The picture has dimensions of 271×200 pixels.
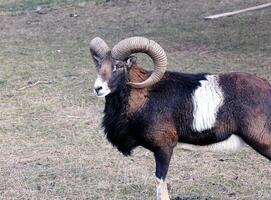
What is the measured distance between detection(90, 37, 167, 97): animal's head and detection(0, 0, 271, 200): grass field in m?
1.34

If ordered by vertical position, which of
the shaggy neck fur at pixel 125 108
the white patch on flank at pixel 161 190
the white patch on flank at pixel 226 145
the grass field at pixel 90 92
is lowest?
the grass field at pixel 90 92

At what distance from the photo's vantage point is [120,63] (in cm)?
656

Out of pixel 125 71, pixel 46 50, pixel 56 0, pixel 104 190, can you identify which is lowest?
pixel 56 0

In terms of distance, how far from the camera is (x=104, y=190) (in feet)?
24.3

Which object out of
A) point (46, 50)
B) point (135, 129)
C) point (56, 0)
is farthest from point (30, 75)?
point (56, 0)

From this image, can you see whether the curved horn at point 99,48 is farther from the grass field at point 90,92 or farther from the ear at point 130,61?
the grass field at point 90,92

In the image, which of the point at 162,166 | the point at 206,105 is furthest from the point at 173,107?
the point at 162,166

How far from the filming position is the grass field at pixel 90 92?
757 centimetres

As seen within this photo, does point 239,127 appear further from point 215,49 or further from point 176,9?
Result: point 176,9

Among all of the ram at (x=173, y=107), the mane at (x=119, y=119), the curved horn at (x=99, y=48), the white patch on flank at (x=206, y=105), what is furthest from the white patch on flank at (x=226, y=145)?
the curved horn at (x=99, y=48)

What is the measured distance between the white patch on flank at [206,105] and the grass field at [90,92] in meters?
0.97

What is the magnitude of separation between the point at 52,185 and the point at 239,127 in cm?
225

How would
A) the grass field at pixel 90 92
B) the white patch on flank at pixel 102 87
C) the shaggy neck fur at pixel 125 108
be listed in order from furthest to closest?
the grass field at pixel 90 92, the shaggy neck fur at pixel 125 108, the white patch on flank at pixel 102 87

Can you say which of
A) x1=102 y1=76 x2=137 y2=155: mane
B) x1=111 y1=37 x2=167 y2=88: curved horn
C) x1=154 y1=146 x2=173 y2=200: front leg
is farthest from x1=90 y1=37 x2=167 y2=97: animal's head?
x1=154 y1=146 x2=173 y2=200: front leg
